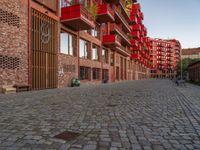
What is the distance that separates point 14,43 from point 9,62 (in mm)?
1460

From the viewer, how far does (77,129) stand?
183 inches

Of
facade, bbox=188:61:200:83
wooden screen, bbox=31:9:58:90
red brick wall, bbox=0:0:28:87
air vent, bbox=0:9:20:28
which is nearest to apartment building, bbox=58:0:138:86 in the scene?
wooden screen, bbox=31:9:58:90

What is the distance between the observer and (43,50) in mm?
16672

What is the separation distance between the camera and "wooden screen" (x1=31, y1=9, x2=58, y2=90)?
15.6m

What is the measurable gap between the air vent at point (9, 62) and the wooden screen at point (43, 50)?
1.84 metres

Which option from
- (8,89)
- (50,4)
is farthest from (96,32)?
(8,89)

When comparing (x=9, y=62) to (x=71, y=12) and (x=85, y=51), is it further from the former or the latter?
(x=85, y=51)

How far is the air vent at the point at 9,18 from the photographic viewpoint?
1271 centimetres

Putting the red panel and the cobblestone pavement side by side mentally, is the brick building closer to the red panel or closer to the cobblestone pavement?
the red panel

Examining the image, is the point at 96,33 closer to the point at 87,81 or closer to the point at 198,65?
the point at 87,81

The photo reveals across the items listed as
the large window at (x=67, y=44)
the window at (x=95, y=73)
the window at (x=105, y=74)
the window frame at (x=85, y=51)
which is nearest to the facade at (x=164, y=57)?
the window at (x=105, y=74)

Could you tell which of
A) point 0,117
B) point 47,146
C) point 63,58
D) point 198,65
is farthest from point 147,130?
point 198,65

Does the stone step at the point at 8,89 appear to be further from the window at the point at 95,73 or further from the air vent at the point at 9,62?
the window at the point at 95,73

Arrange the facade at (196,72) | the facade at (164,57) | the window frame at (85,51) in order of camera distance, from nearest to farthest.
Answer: the window frame at (85,51)
the facade at (196,72)
the facade at (164,57)
